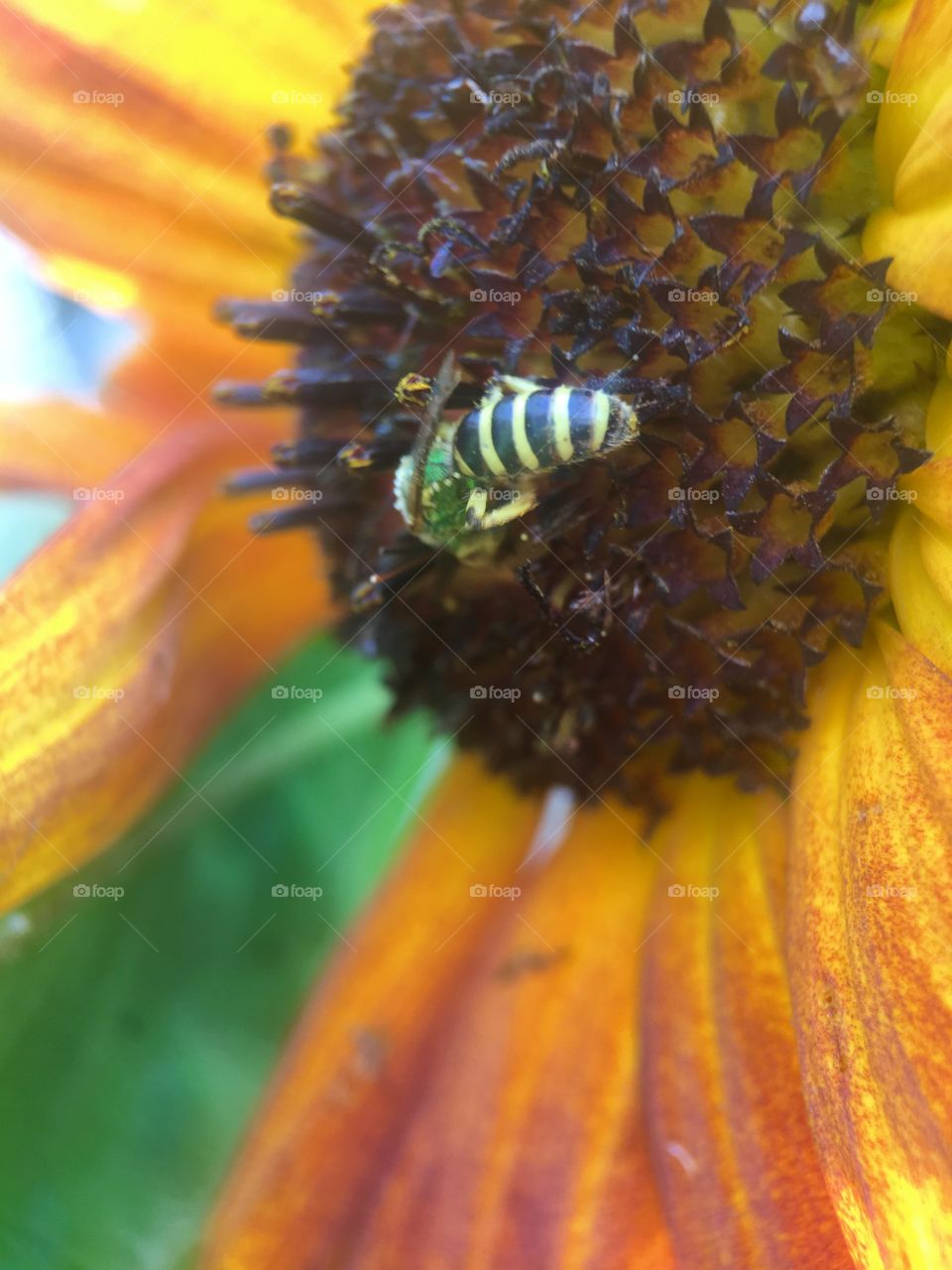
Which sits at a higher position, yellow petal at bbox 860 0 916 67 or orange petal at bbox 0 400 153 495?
yellow petal at bbox 860 0 916 67

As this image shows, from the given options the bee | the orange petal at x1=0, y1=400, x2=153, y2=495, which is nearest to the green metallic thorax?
the bee

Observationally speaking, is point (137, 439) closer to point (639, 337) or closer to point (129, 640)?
point (129, 640)

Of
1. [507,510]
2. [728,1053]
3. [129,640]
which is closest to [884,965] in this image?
[728,1053]

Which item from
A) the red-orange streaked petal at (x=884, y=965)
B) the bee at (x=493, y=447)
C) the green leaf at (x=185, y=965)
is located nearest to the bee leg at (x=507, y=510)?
the bee at (x=493, y=447)

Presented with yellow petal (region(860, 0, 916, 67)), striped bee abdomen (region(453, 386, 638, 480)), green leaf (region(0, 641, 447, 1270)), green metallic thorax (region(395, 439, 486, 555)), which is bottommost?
green leaf (region(0, 641, 447, 1270))

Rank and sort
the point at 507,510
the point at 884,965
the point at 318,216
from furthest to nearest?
1. the point at 318,216
2. the point at 507,510
3. the point at 884,965

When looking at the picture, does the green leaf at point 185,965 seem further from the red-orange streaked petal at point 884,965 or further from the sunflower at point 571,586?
the red-orange streaked petal at point 884,965

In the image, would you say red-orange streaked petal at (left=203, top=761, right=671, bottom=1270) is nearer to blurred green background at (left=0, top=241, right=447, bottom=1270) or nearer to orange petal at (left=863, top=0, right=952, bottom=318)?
blurred green background at (left=0, top=241, right=447, bottom=1270)
